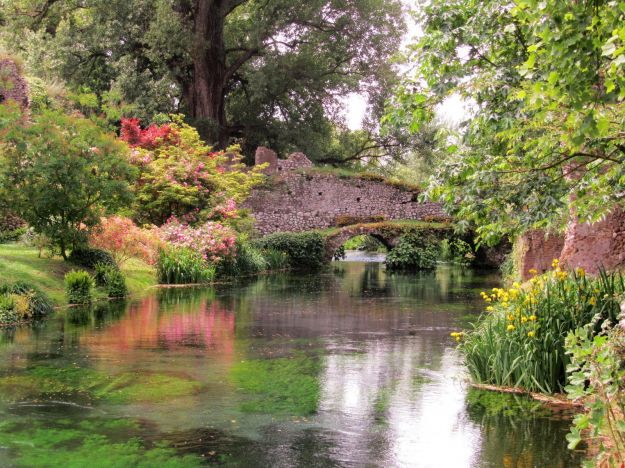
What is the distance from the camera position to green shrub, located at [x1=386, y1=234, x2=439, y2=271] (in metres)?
34.6

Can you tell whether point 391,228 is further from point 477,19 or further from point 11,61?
point 477,19

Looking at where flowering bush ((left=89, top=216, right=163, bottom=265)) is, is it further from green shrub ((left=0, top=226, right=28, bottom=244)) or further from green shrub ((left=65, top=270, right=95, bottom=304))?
green shrub ((left=0, top=226, right=28, bottom=244))

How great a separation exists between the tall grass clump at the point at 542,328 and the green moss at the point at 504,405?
0.78 feet

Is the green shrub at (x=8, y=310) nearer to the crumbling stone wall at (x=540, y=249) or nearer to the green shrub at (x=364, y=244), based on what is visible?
the crumbling stone wall at (x=540, y=249)

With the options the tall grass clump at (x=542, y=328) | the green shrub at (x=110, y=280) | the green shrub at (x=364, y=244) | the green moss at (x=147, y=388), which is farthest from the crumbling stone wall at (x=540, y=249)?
the green shrub at (x=364, y=244)

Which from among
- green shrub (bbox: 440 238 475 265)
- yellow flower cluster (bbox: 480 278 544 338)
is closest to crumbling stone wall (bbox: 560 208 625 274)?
yellow flower cluster (bbox: 480 278 544 338)

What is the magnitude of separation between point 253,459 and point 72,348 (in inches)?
255

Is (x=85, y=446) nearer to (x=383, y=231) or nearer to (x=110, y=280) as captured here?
(x=110, y=280)

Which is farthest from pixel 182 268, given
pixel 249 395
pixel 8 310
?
pixel 249 395

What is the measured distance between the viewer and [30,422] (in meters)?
8.22

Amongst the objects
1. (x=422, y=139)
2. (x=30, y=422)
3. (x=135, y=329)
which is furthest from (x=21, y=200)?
(x=422, y=139)

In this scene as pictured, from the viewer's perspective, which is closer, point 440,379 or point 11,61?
point 440,379

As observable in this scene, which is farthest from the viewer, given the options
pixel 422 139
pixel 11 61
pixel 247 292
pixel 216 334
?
pixel 422 139

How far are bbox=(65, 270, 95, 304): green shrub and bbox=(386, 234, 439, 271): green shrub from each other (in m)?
18.8
